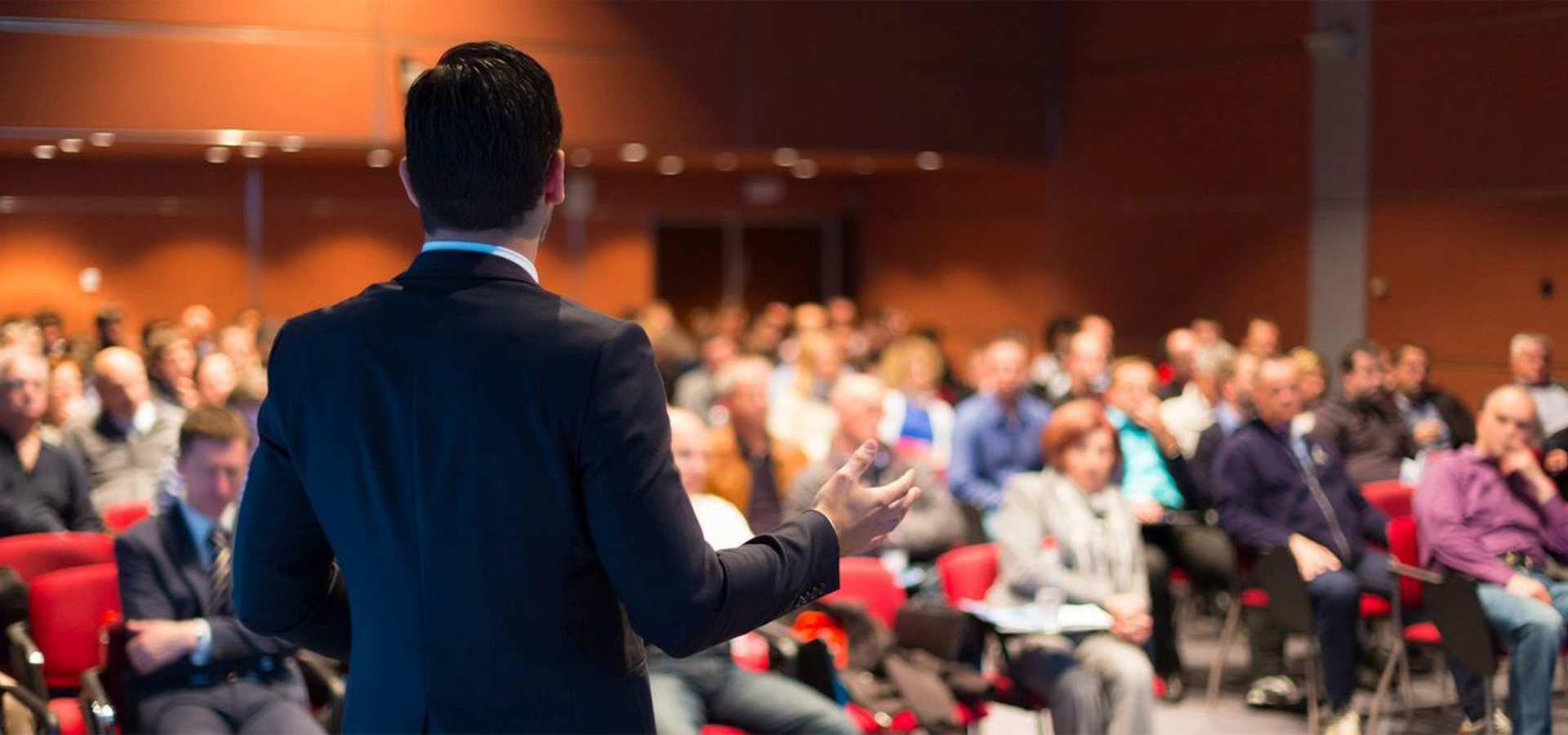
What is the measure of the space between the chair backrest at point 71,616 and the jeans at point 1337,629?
445cm

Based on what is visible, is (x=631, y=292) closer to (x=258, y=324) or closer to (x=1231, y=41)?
(x=258, y=324)

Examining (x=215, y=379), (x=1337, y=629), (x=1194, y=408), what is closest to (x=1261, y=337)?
(x=1194, y=408)

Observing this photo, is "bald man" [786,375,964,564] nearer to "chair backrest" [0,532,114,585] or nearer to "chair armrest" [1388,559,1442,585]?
"chair armrest" [1388,559,1442,585]

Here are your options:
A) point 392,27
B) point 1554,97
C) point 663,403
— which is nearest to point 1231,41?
point 1554,97

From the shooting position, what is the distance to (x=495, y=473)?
153 cm

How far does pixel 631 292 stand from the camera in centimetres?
1585

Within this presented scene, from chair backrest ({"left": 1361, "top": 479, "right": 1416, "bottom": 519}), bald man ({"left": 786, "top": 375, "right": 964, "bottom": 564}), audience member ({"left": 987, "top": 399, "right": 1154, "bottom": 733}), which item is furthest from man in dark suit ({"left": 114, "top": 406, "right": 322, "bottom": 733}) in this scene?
chair backrest ({"left": 1361, "top": 479, "right": 1416, "bottom": 519})

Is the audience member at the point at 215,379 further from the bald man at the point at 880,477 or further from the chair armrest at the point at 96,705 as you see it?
the chair armrest at the point at 96,705

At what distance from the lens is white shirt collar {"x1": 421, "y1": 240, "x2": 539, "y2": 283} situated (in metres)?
1.62

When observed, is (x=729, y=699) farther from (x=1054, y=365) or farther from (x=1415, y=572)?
(x=1054, y=365)

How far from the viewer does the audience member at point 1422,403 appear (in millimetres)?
8961

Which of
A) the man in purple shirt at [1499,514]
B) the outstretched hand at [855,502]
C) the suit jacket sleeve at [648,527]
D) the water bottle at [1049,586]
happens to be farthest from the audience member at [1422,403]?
the suit jacket sleeve at [648,527]

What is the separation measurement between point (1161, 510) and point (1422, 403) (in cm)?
250

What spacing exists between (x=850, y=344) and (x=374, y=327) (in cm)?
1078
